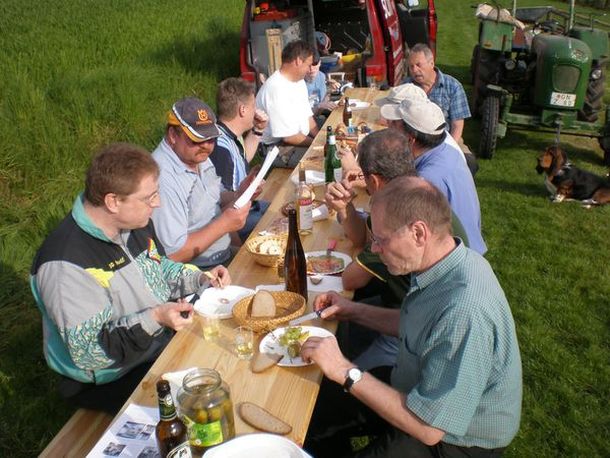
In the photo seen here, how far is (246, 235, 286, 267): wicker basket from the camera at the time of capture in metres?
3.06

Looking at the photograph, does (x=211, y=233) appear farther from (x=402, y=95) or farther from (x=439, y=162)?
(x=402, y=95)

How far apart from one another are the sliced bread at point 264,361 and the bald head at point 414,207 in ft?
2.24

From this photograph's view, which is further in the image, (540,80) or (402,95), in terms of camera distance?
(540,80)

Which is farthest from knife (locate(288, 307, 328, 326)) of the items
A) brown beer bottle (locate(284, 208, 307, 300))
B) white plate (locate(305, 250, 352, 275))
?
white plate (locate(305, 250, 352, 275))

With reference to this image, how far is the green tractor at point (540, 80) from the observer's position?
750cm

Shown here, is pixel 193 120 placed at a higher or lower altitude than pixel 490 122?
higher

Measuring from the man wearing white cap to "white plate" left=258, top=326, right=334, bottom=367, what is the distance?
4.72ft

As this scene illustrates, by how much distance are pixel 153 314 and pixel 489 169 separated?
5926 mm

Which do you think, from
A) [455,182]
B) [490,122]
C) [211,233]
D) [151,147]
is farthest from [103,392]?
[490,122]

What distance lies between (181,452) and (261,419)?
14.2 inches

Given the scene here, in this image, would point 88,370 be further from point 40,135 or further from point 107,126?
point 107,126

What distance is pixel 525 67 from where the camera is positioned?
8.37m

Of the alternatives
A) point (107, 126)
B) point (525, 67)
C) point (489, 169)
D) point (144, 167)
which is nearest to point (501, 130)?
point (489, 169)

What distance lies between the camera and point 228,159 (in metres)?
4.42
